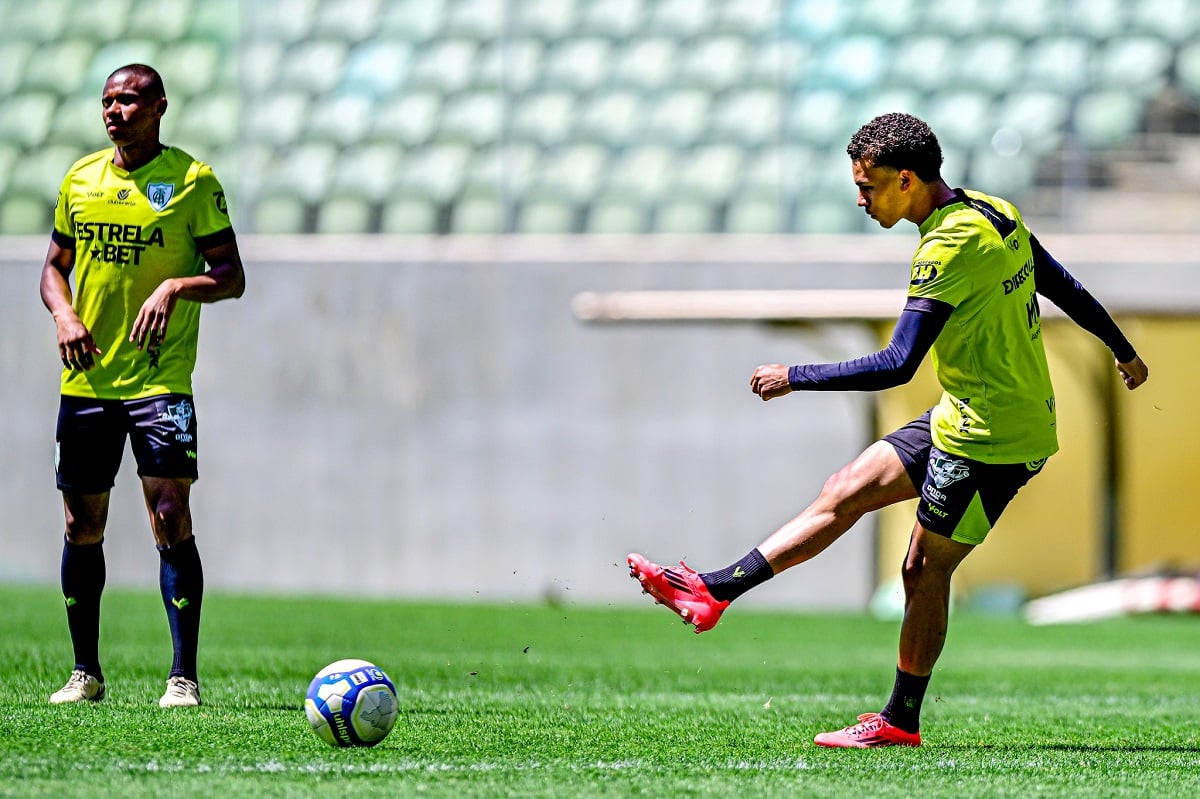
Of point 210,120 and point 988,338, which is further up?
point 210,120

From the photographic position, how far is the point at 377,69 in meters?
18.0

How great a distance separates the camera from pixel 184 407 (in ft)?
18.4

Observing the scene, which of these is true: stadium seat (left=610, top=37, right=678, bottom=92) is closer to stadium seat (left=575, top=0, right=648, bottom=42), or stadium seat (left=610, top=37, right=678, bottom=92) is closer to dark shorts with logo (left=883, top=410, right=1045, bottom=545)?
stadium seat (left=575, top=0, right=648, bottom=42)

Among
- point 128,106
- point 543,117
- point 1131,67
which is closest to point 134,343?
point 128,106

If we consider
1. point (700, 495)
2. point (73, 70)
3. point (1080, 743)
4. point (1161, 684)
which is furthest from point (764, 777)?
point (73, 70)

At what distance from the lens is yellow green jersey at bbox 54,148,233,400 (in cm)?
557

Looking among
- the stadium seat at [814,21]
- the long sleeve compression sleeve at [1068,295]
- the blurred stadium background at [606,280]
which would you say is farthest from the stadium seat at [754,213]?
the long sleeve compression sleeve at [1068,295]

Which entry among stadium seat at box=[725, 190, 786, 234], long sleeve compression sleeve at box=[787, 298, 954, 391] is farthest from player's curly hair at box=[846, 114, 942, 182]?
stadium seat at box=[725, 190, 786, 234]

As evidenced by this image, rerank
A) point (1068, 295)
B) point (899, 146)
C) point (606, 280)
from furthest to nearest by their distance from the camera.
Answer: point (606, 280), point (1068, 295), point (899, 146)

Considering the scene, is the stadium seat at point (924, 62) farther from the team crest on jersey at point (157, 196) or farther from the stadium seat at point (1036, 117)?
the team crest on jersey at point (157, 196)

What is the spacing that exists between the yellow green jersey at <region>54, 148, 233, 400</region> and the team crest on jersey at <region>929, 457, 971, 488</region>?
2.32 meters

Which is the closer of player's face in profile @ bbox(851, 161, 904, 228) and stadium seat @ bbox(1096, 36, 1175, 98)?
player's face in profile @ bbox(851, 161, 904, 228)

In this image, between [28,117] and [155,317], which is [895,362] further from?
[28,117]

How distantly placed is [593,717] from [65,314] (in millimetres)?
2094
